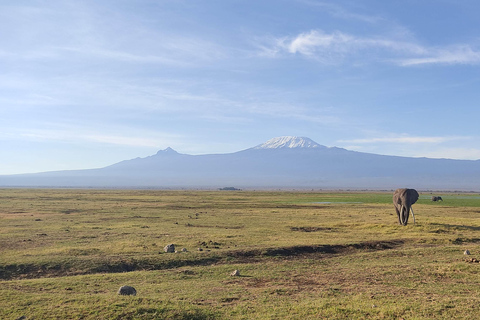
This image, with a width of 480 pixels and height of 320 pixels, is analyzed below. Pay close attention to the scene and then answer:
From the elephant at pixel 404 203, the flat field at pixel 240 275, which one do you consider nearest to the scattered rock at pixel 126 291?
the flat field at pixel 240 275

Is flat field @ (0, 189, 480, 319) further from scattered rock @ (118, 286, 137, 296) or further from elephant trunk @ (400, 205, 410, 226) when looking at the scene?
elephant trunk @ (400, 205, 410, 226)

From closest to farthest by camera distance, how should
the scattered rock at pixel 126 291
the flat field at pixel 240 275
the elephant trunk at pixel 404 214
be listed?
the flat field at pixel 240 275, the scattered rock at pixel 126 291, the elephant trunk at pixel 404 214

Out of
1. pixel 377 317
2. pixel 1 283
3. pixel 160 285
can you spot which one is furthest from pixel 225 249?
pixel 377 317

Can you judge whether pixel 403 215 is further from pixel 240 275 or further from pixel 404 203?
pixel 240 275

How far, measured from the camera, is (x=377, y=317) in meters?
11.0

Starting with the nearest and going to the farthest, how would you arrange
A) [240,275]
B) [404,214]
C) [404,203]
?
1. [240,275]
2. [404,214]
3. [404,203]

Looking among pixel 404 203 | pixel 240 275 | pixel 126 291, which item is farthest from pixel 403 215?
pixel 126 291

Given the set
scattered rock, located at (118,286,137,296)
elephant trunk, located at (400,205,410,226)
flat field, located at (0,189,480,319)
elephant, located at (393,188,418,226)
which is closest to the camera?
flat field, located at (0,189,480,319)

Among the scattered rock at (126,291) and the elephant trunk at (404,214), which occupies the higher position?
the elephant trunk at (404,214)

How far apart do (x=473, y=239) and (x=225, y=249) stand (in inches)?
653

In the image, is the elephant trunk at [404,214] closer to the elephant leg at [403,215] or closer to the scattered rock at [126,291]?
the elephant leg at [403,215]

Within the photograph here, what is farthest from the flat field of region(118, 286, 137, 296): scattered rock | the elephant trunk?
the elephant trunk

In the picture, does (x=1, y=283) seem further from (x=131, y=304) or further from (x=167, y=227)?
(x=167, y=227)

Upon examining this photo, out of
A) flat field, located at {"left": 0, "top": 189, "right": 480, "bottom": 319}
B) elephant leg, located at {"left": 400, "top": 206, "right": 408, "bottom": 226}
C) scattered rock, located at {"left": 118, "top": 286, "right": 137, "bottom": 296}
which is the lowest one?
flat field, located at {"left": 0, "top": 189, "right": 480, "bottom": 319}
